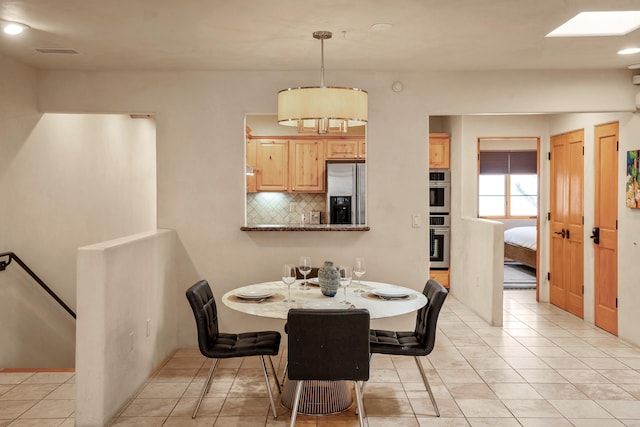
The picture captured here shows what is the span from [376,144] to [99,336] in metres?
2.84

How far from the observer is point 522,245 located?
897 centimetres

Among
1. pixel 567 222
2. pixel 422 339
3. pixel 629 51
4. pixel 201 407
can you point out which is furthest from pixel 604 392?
pixel 567 222

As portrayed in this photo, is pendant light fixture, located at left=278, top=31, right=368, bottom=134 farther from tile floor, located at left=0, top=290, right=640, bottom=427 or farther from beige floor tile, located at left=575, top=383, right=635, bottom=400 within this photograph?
beige floor tile, located at left=575, top=383, right=635, bottom=400

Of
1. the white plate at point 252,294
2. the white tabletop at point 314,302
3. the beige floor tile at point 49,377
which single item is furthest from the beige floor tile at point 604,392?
the beige floor tile at point 49,377

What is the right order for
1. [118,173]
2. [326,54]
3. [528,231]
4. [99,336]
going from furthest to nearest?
[528,231] < [118,173] < [326,54] < [99,336]

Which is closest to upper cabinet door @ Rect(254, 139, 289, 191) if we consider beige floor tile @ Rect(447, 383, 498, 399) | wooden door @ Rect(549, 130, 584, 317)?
wooden door @ Rect(549, 130, 584, 317)

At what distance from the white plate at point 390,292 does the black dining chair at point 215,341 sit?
2.38 ft

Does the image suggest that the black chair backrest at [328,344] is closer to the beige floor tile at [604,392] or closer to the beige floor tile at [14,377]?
the beige floor tile at [604,392]

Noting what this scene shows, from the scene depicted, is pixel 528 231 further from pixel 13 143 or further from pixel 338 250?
pixel 13 143

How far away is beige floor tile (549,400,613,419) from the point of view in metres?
3.36

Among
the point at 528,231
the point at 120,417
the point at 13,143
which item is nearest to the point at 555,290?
the point at 528,231

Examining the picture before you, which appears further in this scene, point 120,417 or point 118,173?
point 118,173

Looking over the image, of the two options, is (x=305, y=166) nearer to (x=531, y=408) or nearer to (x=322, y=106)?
(x=322, y=106)

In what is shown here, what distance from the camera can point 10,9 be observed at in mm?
3254
